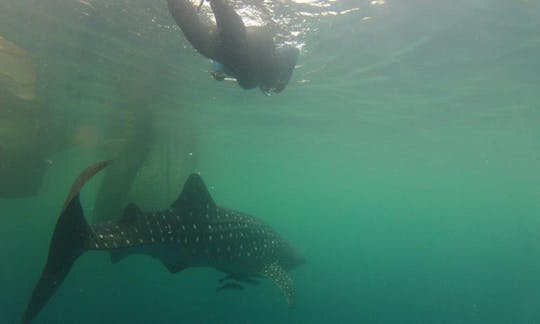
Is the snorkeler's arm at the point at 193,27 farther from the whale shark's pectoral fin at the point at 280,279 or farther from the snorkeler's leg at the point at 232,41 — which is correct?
the whale shark's pectoral fin at the point at 280,279

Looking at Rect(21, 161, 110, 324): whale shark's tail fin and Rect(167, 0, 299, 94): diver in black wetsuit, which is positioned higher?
Rect(167, 0, 299, 94): diver in black wetsuit

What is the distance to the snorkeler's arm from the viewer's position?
402 centimetres

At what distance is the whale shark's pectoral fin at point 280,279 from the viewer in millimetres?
8811

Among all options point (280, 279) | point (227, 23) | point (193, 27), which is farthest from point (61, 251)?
point (280, 279)

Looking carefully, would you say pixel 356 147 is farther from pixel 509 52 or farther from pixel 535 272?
pixel 509 52

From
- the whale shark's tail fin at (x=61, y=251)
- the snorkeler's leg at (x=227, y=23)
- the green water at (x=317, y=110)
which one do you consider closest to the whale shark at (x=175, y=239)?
the whale shark's tail fin at (x=61, y=251)

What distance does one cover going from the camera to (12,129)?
20.9 metres

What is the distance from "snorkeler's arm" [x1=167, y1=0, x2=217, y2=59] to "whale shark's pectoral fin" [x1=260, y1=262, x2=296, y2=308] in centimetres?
637

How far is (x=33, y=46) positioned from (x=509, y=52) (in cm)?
2097

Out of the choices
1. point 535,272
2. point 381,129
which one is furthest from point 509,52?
point 535,272

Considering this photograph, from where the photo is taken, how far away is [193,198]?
272 inches

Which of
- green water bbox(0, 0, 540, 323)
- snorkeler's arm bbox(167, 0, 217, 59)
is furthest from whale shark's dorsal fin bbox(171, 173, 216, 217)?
green water bbox(0, 0, 540, 323)

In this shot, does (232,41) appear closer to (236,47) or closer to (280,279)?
(236,47)

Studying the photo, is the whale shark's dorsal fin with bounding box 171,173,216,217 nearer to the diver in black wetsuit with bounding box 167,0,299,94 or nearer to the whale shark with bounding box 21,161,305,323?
the whale shark with bounding box 21,161,305,323
